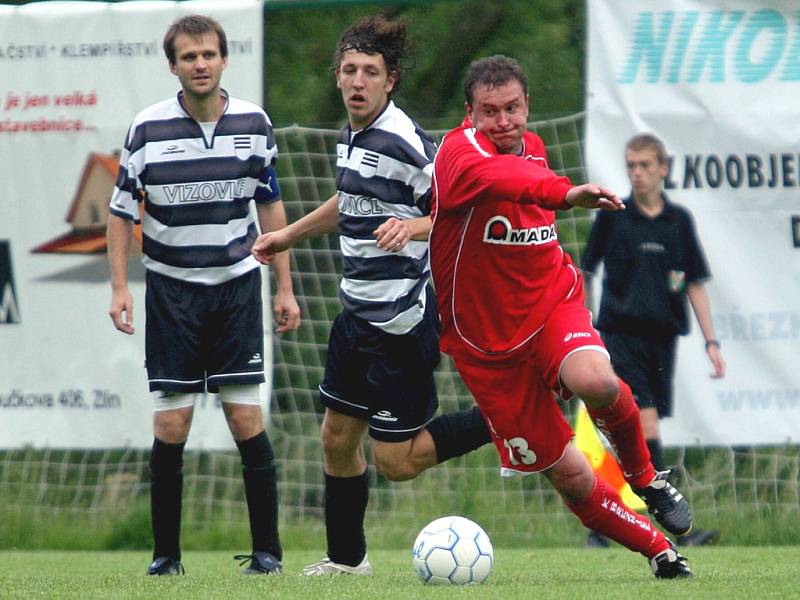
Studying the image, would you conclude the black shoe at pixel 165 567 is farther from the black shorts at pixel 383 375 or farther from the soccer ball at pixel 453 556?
the soccer ball at pixel 453 556

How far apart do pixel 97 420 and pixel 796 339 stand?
153 inches

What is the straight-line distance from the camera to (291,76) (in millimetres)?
13547

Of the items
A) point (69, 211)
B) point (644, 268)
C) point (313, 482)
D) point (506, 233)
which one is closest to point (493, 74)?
point (506, 233)

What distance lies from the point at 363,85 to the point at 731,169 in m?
3.00

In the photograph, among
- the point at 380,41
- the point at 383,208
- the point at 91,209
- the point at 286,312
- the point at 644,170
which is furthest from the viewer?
the point at 91,209

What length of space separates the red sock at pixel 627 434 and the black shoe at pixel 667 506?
30mm

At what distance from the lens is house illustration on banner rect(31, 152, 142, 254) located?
28.0 feet

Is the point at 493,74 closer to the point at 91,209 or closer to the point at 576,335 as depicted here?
the point at 576,335

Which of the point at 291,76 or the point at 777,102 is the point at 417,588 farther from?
the point at 291,76

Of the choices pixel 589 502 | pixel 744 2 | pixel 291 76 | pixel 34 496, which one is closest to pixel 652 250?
pixel 744 2

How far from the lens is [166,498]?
5.70m

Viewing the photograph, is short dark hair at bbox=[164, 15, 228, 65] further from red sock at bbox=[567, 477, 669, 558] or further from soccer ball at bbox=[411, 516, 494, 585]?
red sock at bbox=[567, 477, 669, 558]

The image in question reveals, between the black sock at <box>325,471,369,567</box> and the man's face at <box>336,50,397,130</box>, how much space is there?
54.8 inches

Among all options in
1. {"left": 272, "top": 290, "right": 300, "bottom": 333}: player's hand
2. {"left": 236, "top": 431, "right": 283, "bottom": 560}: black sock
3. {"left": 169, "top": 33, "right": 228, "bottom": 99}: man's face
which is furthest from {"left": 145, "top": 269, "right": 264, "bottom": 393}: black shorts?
{"left": 169, "top": 33, "right": 228, "bottom": 99}: man's face
